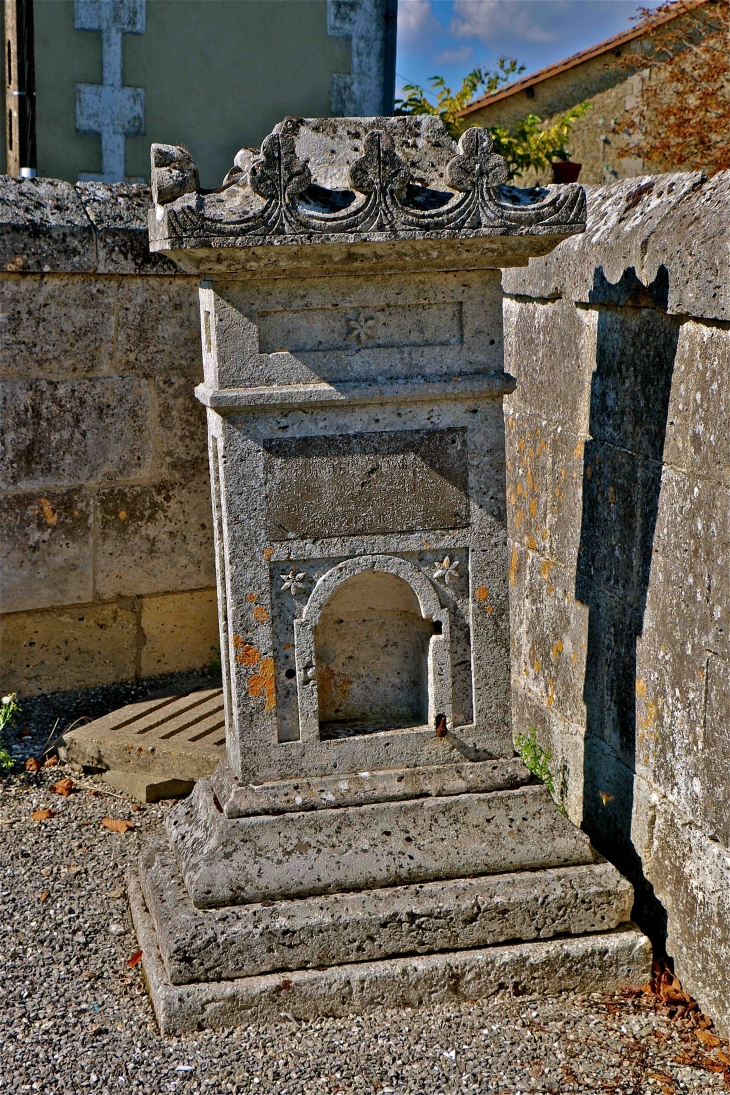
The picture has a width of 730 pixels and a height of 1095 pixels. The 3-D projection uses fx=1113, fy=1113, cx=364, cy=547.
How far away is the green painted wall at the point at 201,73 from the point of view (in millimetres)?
7953

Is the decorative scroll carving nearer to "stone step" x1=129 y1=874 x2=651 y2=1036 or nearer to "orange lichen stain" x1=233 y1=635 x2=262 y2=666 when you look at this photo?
"orange lichen stain" x1=233 y1=635 x2=262 y2=666

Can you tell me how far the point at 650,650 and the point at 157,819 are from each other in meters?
1.90

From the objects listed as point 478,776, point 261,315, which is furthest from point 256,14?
point 478,776

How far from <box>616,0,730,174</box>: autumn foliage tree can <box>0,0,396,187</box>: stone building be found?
9.54ft

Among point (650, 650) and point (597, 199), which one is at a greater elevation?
point (597, 199)

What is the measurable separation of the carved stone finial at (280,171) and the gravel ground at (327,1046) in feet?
6.67

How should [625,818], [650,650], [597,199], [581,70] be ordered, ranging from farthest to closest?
[581,70]
[597,199]
[625,818]
[650,650]

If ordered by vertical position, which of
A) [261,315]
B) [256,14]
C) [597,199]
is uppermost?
[256,14]

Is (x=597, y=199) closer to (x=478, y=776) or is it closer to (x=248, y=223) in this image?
(x=248, y=223)

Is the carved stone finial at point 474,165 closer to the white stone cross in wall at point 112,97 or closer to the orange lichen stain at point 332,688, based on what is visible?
the orange lichen stain at point 332,688

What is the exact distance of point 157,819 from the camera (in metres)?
3.96

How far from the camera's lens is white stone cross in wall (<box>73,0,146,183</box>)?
800 centimetres

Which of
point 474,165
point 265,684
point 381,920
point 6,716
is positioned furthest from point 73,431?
point 381,920

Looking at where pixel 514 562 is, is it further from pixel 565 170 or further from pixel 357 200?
pixel 565 170
